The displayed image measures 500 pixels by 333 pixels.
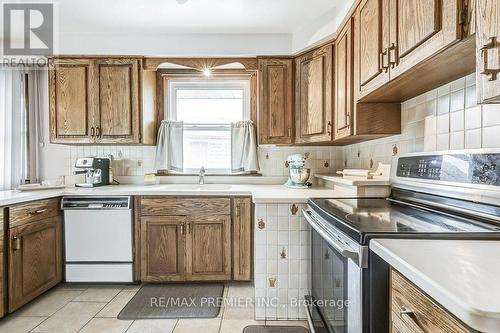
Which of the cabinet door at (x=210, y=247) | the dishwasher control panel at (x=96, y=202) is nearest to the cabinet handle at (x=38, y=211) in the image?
the dishwasher control panel at (x=96, y=202)

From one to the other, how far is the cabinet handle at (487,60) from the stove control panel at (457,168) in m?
0.40

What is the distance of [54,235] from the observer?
238 centimetres

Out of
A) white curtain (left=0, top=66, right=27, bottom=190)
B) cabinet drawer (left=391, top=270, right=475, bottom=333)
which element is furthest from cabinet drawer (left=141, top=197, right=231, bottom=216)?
cabinet drawer (left=391, top=270, right=475, bottom=333)

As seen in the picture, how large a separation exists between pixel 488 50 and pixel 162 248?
2.43 m

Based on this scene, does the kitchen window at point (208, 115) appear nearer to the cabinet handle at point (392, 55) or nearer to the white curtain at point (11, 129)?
the white curtain at point (11, 129)

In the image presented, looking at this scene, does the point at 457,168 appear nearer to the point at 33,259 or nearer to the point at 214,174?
the point at 214,174

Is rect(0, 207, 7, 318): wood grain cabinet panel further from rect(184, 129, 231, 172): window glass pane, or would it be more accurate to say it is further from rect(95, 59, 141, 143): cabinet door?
rect(184, 129, 231, 172): window glass pane

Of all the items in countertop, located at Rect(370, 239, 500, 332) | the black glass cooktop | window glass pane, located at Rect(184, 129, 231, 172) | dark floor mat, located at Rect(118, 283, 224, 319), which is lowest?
dark floor mat, located at Rect(118, 283, 224, 319)

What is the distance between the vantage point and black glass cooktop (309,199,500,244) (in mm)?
939

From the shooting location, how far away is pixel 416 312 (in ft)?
2.23

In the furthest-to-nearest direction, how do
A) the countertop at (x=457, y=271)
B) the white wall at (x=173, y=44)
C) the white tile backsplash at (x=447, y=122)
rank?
the white wall at (x=173, y=44) → the white tile backsplash at (x=447, y=122) → the countertop at (x=457, y=271)

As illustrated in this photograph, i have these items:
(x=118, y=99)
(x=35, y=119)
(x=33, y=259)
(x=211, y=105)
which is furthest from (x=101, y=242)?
(x=211, y=105)

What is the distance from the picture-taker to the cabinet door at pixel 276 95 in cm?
270

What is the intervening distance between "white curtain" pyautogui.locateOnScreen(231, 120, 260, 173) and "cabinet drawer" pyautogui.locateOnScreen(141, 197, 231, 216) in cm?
60
